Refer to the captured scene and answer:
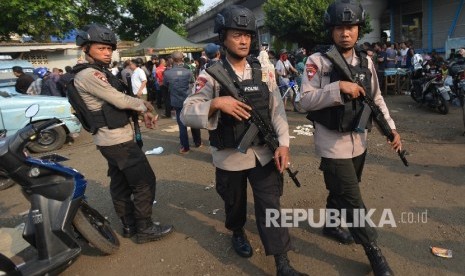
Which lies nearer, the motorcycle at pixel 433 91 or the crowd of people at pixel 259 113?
the crowd of people at pixel 259 113

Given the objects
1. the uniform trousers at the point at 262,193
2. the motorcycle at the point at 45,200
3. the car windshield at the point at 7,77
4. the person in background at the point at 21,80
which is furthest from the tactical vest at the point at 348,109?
the car windshield at the point at 7,77

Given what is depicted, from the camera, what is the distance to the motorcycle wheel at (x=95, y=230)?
106 inches

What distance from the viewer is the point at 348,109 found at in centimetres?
229

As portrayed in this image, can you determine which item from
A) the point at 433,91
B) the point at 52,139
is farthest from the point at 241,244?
the point at 433,91

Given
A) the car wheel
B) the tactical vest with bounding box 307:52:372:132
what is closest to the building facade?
the car wheel

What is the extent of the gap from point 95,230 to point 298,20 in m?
14.4

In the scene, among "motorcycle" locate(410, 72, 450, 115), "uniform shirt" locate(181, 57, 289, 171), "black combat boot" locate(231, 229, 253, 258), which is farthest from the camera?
"motorcycle" locate(410, 72, 450, 115)

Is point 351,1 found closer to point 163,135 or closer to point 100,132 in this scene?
point 100,132

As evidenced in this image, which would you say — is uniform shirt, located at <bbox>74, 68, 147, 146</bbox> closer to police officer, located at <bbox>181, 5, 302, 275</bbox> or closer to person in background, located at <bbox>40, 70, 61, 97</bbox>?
police officer, located at <bbox>181, 5, 302, 275</bbox>

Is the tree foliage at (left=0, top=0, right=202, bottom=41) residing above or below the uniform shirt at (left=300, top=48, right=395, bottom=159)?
above

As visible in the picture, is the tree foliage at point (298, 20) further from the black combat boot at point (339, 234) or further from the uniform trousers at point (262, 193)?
the uniform trousers at point (262, 193)

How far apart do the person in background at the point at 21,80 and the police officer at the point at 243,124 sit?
7367mm

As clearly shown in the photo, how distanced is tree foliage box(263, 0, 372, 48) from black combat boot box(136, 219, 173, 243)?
13.0m

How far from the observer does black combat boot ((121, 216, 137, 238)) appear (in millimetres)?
3211
